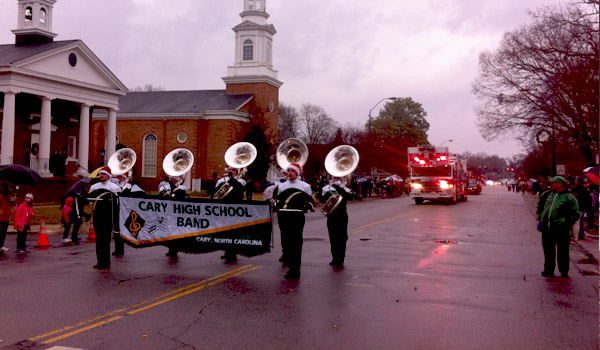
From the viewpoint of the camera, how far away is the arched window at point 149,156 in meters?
52.7

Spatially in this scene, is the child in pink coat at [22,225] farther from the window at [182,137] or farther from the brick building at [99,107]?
the window at [182,137]

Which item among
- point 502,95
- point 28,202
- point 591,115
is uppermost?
point 502,95

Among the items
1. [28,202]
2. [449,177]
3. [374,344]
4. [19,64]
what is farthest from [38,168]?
[374,344]

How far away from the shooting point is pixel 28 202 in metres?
12.5

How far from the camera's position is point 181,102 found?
179 ft

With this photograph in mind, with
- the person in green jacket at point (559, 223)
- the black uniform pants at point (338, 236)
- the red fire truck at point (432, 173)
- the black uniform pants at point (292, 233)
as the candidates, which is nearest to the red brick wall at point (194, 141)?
the red fire truck at point (432, 173)

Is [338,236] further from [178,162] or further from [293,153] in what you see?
[178,162]

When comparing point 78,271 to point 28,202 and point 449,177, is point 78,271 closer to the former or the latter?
point 28,202

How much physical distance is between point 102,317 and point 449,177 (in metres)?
27.8

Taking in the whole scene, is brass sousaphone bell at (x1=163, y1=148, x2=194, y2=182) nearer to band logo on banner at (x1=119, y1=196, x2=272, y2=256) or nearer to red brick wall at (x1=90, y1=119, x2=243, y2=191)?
band logo on banner at (x1=119, y1=196, x2=272, y2=256)

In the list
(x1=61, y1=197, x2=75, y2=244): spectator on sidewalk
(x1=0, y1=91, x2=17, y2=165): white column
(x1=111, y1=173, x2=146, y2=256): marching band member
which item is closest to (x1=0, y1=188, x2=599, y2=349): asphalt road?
(x1=111, y1=173, x2=146, y2=256): marching band member

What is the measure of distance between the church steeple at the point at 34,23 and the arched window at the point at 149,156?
53.5 feet

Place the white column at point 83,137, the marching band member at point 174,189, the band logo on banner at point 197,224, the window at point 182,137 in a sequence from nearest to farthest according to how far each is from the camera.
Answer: the band logo on banner at point 197,224 → the marching band member at point 174,189 → the white column at point 83,137 → the window at point 182,137

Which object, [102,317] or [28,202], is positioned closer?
[102,317]
